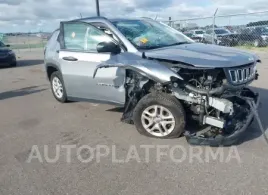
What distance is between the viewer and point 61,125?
5.44 m

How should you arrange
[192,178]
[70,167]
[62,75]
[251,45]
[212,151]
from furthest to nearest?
[251,45] → [62,75] → [212,151] → [70,167] → [192,178]

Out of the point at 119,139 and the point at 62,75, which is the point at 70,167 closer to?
the point at 119,139

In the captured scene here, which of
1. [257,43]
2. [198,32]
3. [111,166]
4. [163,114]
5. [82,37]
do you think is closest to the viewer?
[111,166]

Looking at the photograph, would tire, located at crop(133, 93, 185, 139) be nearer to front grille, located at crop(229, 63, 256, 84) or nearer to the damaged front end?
the damaged front end

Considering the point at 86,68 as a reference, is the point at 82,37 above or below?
above

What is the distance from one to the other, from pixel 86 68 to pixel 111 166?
7.23 ft

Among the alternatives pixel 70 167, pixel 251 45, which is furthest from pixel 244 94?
pixel 251 45

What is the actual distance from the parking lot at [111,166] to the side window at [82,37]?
1332 mm

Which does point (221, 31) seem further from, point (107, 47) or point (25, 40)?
point (25, 40)

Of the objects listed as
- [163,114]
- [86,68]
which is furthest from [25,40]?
[163,114]

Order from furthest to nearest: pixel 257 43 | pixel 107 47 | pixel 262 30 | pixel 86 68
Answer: pixel 257 43 → pixel 262 30 → pixel 86 68 → pixel 107 47

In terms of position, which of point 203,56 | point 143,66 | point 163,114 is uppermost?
point 203,56

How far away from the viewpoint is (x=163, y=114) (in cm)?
445

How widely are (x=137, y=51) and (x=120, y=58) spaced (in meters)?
0.28
